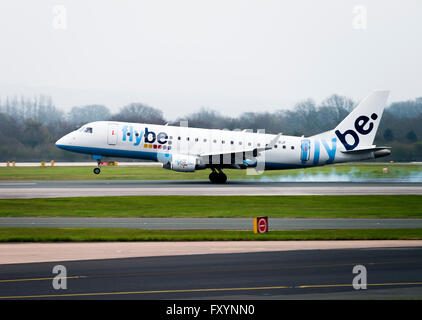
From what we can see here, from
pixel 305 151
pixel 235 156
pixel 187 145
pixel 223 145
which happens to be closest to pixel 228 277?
pixel 235 156

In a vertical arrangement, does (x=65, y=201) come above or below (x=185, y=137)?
below

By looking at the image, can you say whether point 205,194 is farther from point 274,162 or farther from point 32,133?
point 32,133

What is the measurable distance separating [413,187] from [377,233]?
25.8 meters

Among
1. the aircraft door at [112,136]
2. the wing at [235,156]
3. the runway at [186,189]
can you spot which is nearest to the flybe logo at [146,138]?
the aircraft door at [112,136]

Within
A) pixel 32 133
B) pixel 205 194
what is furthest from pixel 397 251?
pixel 32 133

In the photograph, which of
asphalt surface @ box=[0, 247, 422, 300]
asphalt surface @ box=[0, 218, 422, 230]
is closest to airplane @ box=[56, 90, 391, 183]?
asphalt surface @ box=[0, 218, 422, 230]

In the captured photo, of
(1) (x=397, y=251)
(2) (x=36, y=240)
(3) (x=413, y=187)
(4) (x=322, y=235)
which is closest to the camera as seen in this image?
(1) (x=397, y=251)

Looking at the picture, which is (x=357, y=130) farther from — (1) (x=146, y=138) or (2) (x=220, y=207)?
(2) (x=220, y=207)

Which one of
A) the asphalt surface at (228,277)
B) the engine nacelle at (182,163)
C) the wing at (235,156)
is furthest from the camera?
the wing at (235,156)

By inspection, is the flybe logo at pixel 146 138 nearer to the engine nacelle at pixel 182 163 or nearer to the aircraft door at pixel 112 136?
the aircraft door at pixel 112 136

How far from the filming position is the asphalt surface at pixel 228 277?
13500mm

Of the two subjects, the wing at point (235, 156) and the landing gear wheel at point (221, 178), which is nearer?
the wing at point (235, 156)

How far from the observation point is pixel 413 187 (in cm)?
4875

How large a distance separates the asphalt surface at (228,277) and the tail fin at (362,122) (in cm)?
3438
